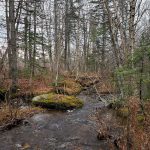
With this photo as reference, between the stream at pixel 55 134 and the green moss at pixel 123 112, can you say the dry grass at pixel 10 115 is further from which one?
the green moss at pixel 123 112

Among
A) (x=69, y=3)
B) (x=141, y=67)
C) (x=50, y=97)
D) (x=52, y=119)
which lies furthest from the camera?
(x=69, y=3)

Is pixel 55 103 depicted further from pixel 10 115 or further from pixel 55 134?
pixel 55 134

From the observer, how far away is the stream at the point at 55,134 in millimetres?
7555

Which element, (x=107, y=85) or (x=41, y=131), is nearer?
A: (x=41, y=131)

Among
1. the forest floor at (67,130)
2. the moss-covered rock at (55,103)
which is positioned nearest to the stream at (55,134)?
the forest floor at (67,130)

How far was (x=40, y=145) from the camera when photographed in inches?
301

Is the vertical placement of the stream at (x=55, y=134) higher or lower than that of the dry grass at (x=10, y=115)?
lower

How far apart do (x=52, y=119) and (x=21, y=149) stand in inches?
140

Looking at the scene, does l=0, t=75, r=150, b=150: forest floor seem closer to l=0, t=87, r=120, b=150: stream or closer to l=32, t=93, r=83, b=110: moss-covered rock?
l=0, t=87, r=120, b=150: stream

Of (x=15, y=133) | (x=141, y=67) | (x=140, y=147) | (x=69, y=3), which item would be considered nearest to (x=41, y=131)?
(x=15, y=133)

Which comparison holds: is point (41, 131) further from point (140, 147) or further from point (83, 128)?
point (140, 147)

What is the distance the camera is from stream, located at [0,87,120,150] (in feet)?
24.8

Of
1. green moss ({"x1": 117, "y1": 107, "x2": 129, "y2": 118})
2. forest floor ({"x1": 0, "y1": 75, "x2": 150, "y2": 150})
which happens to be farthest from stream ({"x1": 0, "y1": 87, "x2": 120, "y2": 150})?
green moss ({"x1": 117, "y1": 107, "x2": 129, "y2": 118})

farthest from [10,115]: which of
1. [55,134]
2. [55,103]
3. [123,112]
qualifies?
[123,112]
